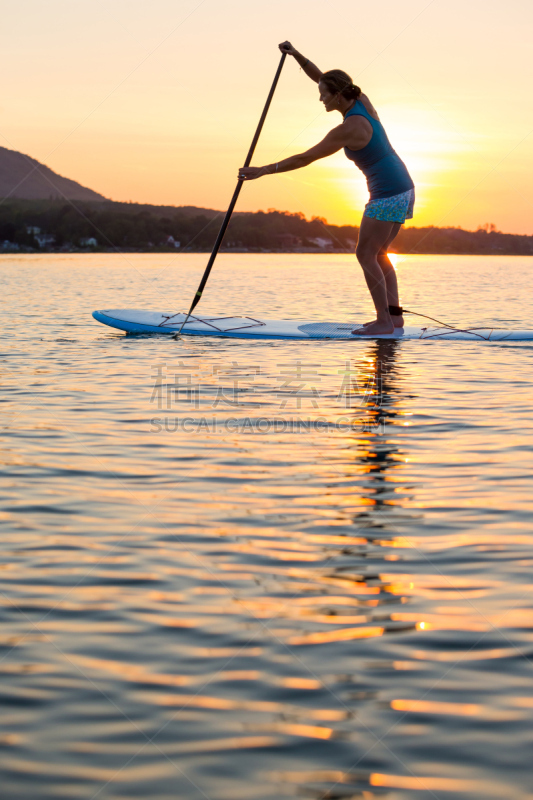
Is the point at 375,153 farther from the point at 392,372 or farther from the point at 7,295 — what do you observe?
the point at 7,295

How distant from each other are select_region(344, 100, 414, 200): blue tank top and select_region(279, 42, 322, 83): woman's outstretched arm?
1099mm

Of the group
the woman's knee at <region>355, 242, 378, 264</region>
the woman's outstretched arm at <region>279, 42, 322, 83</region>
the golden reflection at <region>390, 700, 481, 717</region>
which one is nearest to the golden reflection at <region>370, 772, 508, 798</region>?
the golden reflection at <region>390, 700, 481, 717</region>

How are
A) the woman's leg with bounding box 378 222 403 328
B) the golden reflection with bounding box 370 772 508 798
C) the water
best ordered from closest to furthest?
the golden reflection with bounding box 370 772 508 798 < the water < the woman's leg with bounding box 378 222 403 328

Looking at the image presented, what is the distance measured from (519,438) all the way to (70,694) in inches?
168

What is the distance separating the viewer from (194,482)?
4.90m

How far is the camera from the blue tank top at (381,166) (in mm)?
9852

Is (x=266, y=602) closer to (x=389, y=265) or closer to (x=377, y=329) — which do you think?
(x=389, y=265)

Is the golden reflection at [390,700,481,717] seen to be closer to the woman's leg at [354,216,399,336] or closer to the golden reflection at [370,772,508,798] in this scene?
the golden reflection at [370,772,508,798]

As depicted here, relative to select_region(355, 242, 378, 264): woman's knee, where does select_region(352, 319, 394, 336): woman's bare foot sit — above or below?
below

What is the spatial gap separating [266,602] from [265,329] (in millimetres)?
9426

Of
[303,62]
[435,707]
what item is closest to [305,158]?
[303,62]

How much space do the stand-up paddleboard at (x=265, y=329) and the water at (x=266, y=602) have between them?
4.73 meters

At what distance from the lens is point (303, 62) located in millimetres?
10344

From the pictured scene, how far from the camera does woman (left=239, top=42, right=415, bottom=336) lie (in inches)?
372
